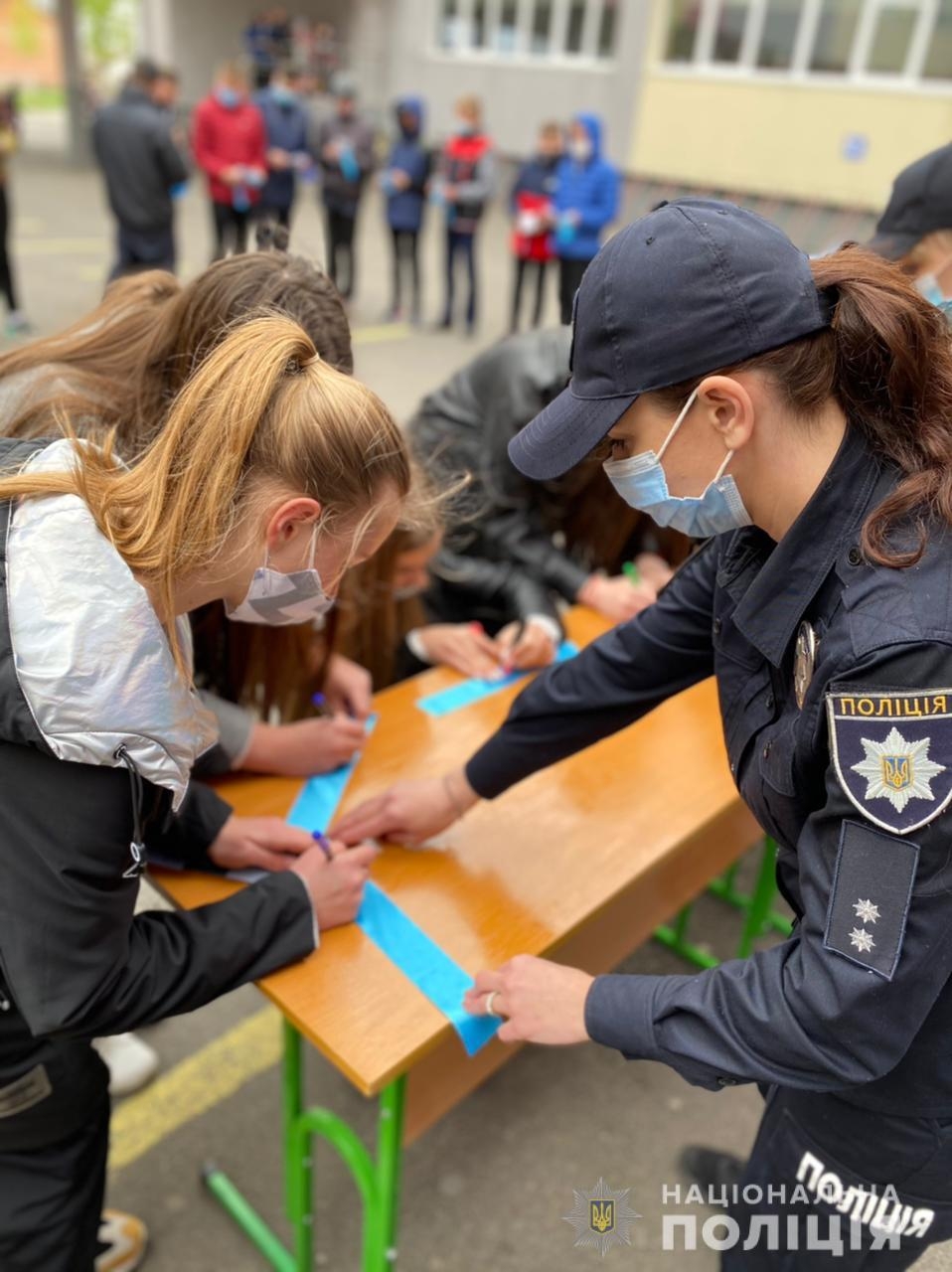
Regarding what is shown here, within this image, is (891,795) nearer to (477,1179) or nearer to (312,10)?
(477,1179)

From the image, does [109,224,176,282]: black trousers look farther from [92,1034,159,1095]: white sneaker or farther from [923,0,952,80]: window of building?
[923,0,952,80]: window of building

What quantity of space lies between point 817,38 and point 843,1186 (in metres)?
13.3

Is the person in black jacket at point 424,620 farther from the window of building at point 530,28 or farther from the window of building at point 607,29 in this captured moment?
the window of building at point 607,29

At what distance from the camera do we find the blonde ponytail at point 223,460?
1.00 m

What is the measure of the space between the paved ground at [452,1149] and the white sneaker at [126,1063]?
4 centimetres

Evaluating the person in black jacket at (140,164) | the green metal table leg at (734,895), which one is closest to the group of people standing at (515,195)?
the person in black jacket at (140,164)

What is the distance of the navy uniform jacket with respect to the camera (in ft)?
2.79

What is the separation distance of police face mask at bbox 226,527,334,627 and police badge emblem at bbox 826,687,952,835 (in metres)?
0.64

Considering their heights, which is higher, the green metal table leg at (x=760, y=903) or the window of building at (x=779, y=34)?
the window of building at (x=779, y=34)

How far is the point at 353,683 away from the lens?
6.29 feet

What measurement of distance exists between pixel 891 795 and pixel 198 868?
1025 millimetres

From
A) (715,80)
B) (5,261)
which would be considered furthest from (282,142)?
(715,80)

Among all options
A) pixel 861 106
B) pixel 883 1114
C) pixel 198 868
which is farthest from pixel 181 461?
pixel 861 106
